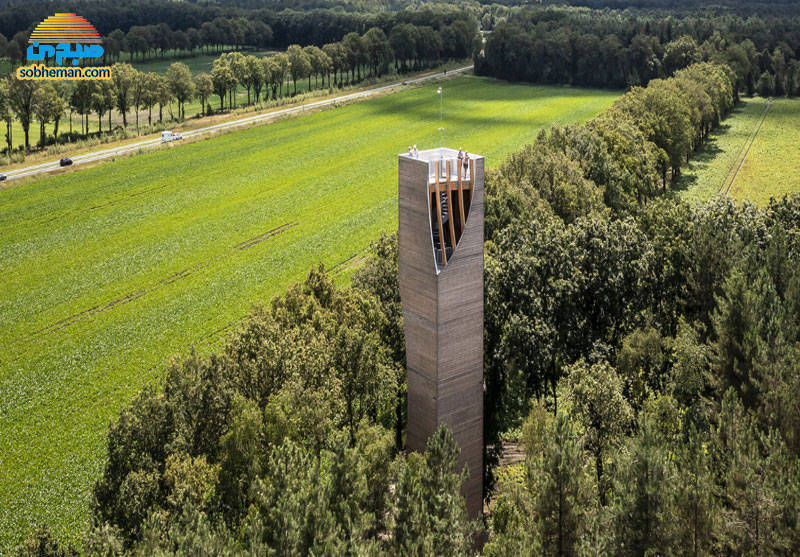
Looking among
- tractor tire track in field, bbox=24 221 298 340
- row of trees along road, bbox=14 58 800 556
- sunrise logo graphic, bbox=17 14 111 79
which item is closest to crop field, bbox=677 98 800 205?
row of trees along road, bbox=14 58 800 556

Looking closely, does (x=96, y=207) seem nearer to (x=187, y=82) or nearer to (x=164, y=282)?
(x=164, y=282)


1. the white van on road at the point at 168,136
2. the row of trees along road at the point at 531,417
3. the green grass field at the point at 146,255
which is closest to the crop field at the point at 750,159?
the green grass field at the point at 146,255

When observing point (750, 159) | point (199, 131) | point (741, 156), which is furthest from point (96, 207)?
point (741, 156)

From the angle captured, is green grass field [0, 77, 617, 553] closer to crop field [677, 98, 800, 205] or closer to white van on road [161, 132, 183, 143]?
white van on road [161, 132, 183, 143]

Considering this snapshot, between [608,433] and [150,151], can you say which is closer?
[608,433]

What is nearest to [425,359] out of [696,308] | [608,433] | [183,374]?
[608,433]

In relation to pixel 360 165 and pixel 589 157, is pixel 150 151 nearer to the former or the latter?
pixel 360 165
